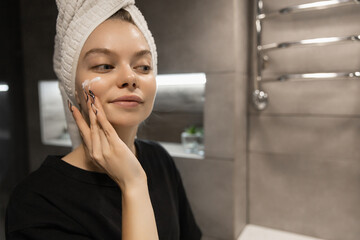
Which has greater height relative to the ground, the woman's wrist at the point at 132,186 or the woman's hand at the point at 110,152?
the woman's hand at the point at 110,152

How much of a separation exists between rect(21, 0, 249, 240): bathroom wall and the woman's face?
677mm

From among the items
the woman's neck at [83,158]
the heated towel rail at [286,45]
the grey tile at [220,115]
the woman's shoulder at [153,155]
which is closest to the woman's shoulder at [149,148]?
the woman's shoulder at [153,155]

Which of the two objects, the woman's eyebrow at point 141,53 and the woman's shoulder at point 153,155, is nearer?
the woman's eyebrow at point 141,53

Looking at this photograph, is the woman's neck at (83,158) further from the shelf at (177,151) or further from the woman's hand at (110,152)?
the shelf at (177,151)

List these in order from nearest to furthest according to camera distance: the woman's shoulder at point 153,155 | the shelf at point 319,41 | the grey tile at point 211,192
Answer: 1. the woman's shoulder at point 153,155
2. the shelf at point 319,41
3. the grey tile at point 211,192

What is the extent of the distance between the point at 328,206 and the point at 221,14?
3.38 ft

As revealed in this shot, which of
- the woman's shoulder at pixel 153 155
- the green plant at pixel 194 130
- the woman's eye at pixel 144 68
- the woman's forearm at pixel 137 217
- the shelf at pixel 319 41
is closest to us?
the woman's forearm at pixel 137 217

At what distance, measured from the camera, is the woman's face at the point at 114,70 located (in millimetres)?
521

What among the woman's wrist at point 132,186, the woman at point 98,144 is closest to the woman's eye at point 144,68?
the woman at point 98,144

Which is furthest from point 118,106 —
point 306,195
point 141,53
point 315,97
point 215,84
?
point 306,195

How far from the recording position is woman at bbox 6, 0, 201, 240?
18.9 inches

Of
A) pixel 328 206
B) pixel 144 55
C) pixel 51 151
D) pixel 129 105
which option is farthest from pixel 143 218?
pixel 51 151

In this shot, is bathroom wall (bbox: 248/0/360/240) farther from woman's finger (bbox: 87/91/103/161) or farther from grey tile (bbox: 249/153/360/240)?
woman's finger (bbox: 87/91/103/161)

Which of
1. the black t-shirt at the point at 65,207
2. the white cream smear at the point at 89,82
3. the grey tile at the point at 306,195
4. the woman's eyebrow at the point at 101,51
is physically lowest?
the grey tile at the point at 306,195
